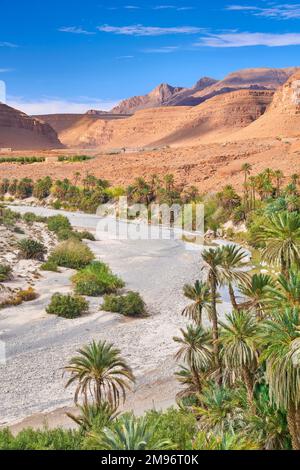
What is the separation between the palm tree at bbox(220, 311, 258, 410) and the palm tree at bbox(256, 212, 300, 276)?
245cm

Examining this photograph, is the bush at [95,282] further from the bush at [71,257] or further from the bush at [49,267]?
the bush at [71,257]

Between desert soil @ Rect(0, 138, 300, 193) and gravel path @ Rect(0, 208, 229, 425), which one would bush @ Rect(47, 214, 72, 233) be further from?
desert soil @ Rect(0, 138, 300, 193)

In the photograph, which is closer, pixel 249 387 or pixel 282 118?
pixel 249 387

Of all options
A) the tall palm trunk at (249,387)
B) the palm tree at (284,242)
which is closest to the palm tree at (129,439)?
the tall palm trunk at (249,387)

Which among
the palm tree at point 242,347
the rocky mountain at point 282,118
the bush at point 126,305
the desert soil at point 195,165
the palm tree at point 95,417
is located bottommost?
the bush at point 126,305

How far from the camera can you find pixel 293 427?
13.2 metres

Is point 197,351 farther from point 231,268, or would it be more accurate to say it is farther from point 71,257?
point 71,257

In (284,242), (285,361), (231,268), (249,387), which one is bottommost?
(249,387)

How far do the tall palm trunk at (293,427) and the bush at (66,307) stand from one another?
2019cm

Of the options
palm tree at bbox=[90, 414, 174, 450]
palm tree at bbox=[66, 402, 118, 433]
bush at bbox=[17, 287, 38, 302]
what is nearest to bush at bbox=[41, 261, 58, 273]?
bush at bbox=[17, 287, 38, 302]

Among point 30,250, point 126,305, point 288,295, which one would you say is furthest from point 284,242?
point 30,250

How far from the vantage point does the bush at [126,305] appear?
32.7m

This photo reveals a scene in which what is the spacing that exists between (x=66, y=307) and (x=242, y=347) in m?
18.4

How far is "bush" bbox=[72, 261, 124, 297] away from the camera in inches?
1431
